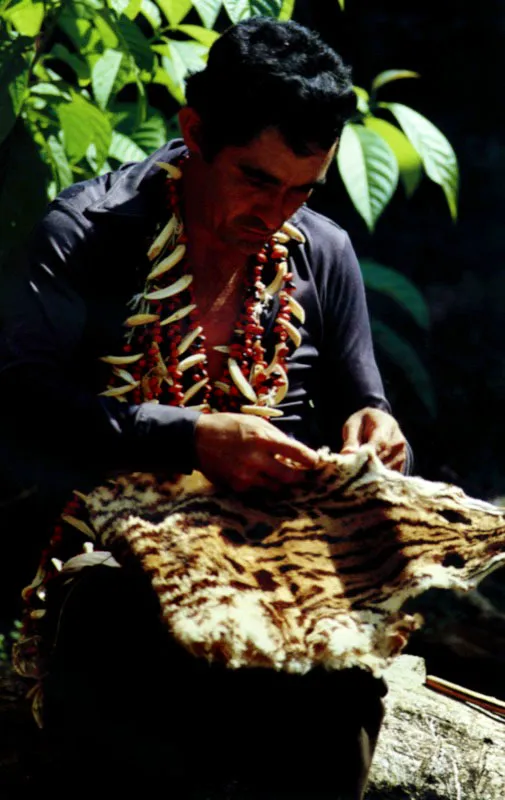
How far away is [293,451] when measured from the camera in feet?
5.04

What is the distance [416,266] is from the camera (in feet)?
14.2

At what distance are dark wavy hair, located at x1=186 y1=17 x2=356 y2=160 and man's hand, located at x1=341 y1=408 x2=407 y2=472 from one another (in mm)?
393

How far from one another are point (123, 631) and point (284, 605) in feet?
0.66

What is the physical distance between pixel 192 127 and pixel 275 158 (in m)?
0.15

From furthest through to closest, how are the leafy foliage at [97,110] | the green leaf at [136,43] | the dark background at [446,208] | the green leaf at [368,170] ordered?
the dark background at [446,208] < the green leaf at [368,170] < the green leaf at [136,43] < the leafy foliage at [97,110]

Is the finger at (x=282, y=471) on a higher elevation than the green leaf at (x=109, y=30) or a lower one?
lower

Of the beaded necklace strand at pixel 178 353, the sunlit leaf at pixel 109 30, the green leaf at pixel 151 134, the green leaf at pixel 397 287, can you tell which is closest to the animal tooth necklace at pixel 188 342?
the beaded necklace strand at pixel 178 353

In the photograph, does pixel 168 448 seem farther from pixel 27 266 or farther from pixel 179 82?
pixel 179 82

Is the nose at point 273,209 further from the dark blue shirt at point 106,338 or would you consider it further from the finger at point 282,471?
the finger at point 282,471

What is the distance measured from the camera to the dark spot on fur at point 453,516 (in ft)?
5.29

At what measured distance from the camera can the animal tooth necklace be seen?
1.70 meters

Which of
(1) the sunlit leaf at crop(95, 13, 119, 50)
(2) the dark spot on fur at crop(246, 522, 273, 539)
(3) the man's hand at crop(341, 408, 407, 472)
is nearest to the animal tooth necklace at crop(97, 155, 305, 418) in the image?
(3) the man's hand at crop(341, 408, 407, 472)

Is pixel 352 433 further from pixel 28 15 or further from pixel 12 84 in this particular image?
pixel 28 15

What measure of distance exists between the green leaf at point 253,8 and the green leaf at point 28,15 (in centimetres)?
35
